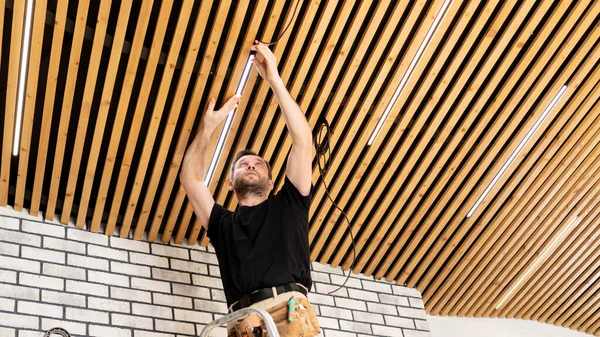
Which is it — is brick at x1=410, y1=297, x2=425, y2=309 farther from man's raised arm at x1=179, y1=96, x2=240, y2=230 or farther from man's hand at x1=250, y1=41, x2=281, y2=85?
man's hand at x1=250, y1=41, x2=281, y2=85

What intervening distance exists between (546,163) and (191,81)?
253 centimetres

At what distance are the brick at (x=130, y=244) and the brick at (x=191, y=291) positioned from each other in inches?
13.1

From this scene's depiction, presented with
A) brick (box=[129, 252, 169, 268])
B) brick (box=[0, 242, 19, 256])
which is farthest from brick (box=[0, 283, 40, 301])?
brick (box=[129, 252, 169, 268])

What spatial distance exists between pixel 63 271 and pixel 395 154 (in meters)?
2.24

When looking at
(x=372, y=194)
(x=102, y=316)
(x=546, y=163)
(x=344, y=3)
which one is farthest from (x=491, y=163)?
(x=102, y=316)

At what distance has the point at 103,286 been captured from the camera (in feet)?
16.7

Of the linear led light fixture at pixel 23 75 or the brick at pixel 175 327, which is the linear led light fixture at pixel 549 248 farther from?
the linear led light fixture at pixel 23 75

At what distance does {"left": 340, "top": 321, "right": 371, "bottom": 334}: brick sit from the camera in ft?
19.2

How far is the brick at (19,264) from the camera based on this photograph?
4.85 m

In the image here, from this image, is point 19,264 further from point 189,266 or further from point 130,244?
point 189,266

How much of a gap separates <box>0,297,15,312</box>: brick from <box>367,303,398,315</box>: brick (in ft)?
8.54

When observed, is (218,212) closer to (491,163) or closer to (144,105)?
(144,105)

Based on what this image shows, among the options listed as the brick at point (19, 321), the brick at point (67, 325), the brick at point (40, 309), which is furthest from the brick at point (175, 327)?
the brick at point (19, 321)

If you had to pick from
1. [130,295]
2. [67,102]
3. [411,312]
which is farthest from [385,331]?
[67,102]
